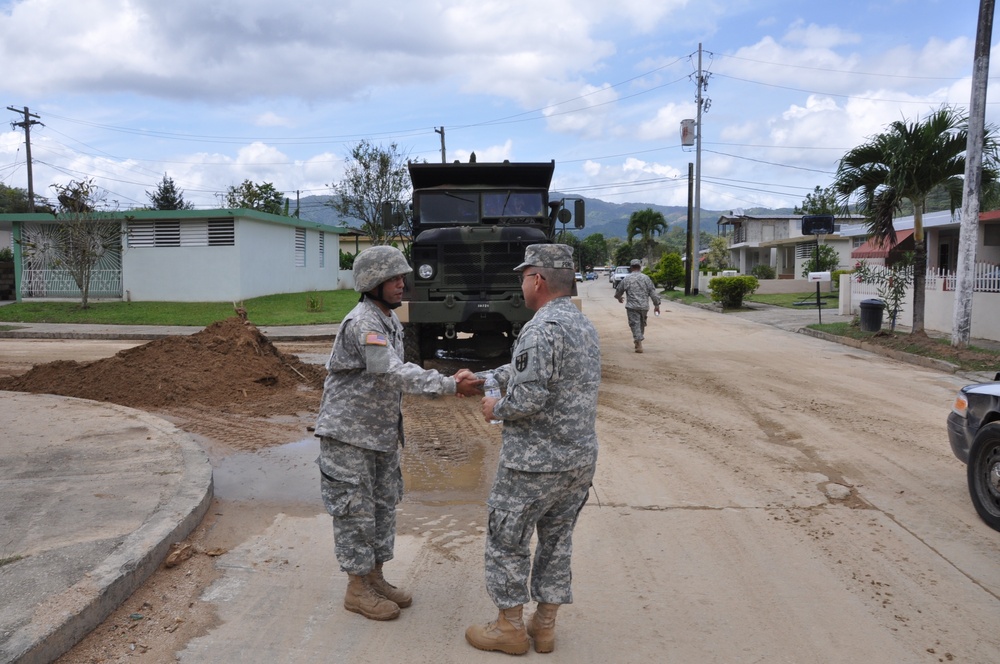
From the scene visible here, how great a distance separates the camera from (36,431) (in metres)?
7.65

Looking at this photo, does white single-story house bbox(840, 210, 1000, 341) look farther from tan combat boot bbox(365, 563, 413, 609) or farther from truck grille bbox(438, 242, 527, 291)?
tan combat boot bbox(365, 563, 413, 609)

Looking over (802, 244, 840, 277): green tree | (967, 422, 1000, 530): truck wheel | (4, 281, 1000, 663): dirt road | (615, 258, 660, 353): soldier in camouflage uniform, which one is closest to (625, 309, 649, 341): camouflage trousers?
(615, 258, 660, 353): soldier in camouflage uniform

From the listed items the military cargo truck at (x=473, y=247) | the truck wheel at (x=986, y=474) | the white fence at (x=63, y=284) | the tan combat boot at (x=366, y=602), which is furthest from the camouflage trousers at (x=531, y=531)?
the white fence at (x=63, y=284)

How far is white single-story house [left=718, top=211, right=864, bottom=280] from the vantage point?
157 ft

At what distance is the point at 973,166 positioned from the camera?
15.3 metres

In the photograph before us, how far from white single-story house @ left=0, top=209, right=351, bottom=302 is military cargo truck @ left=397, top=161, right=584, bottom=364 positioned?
1785 centimetres

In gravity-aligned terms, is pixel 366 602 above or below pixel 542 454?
below

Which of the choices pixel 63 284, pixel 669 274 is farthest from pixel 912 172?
pixel 669 274

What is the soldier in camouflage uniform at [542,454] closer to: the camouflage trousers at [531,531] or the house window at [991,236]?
the camouflage trousers at [531,531]

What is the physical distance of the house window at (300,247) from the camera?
33534mm

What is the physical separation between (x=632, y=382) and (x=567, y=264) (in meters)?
8.24

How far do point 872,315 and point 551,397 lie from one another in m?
17.6

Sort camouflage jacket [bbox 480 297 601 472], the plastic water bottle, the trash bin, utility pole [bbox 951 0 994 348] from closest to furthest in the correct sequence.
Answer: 1. camouflage jacket [bbox 480 297 601 472]
2. the plastic water bottle
3. utility pole [bbox 951 0 994 348]
4. the trash bin

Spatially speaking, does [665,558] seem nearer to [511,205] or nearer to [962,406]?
[962,406]
